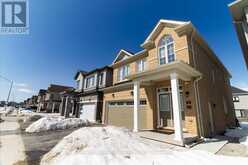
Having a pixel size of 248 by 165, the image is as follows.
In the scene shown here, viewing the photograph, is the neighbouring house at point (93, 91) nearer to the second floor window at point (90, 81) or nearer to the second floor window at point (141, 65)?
the second floor window at point (90, 81)

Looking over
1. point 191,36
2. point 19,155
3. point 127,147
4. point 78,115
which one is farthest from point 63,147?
point 78,115

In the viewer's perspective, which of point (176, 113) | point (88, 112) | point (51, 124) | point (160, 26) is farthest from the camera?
point (88, 112)

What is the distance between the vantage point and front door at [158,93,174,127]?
31.3ft

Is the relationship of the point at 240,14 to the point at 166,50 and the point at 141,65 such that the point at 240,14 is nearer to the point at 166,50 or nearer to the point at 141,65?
the point at 166,50

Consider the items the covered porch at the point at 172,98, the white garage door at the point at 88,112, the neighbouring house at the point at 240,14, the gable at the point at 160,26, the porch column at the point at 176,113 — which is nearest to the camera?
the neighbouring house at the point at 240,14

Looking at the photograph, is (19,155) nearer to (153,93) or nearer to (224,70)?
(153,93)

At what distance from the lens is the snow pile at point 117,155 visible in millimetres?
4474

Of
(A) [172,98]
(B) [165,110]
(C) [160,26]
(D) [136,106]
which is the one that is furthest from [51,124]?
(C) [160,26]

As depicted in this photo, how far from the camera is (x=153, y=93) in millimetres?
10461

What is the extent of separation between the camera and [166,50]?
1037 centimetres

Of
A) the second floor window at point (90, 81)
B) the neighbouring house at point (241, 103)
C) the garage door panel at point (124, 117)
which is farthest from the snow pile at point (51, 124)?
the neighbouring house at point (241, 103)

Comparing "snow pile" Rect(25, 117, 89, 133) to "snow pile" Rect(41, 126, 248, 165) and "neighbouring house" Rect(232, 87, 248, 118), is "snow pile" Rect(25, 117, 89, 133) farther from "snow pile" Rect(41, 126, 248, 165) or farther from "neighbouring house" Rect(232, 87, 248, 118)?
"neighbouring house" Rect(232, 87, 248, 118)

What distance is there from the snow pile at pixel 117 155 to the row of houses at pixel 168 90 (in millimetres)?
1554

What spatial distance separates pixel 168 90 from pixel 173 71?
271 cm
